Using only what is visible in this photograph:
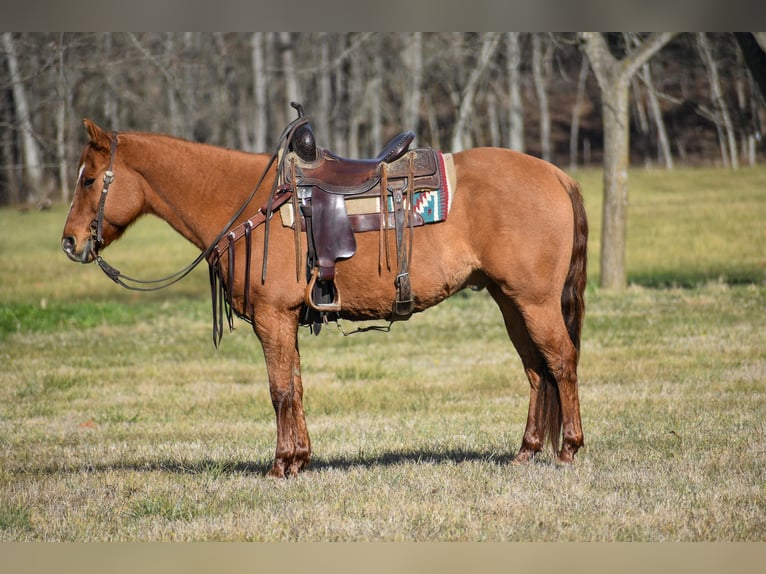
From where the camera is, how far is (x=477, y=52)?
22.3 m

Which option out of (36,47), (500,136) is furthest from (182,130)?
(500,136)

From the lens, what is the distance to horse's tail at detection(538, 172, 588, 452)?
6.75 m

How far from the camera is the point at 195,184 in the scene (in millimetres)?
6691

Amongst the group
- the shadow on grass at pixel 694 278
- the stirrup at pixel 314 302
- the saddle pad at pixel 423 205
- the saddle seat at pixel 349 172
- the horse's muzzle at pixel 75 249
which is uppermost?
the saddle seat at pixel 349 172

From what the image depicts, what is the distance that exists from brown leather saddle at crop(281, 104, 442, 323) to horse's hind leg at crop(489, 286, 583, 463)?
81 centimetres

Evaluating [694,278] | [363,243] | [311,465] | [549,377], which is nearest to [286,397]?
[311,465]

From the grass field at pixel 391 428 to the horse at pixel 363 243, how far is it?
2.10 feet

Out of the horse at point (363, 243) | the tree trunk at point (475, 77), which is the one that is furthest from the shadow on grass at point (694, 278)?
the horse at point (363, 243)

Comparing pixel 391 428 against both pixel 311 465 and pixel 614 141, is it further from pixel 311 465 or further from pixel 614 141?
pixel 614 141

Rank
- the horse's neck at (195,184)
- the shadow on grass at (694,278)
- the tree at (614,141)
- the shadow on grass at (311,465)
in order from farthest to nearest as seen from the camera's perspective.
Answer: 1. the shadow on grass at (694,278)
2. the tree at (614,141)
3. the shadow on grass at (311,465)
4. the horse's neck at (195,184)

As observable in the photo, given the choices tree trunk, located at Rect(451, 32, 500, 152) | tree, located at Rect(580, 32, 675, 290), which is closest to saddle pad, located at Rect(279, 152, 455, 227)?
tree, located at Rect(580, 32, 675, 290)

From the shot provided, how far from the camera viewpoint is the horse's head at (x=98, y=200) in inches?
259

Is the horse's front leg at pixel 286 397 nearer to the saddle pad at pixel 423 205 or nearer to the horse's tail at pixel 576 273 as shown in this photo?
the saddle pad at pixel 423 205

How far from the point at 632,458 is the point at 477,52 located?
16696 millimetres
